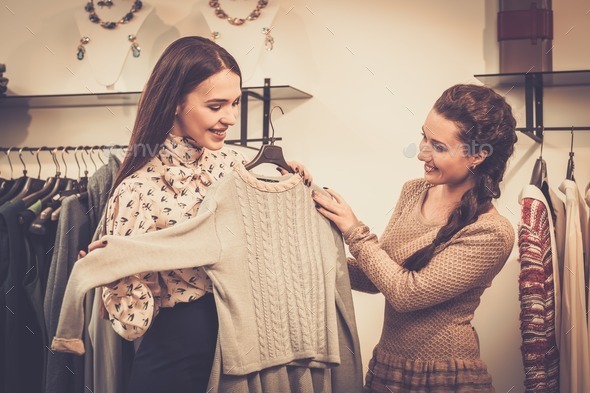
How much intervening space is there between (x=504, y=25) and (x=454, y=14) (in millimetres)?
210

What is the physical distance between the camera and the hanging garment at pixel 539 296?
6.03ft

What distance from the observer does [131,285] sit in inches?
54.8

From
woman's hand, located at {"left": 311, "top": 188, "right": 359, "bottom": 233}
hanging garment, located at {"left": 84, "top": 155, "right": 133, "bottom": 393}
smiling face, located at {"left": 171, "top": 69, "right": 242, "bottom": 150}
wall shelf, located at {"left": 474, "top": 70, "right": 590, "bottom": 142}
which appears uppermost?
wall shelf, located at {"left": 474, "top": 70, "right": 590, "bottom": 142}

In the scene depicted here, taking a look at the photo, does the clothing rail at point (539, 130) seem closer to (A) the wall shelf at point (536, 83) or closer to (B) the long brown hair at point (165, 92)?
(A) the wall shelf at point (536, 83)

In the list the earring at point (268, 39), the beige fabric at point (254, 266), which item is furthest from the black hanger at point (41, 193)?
the beige fabric at point (254, 266)

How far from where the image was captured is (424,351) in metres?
1.63

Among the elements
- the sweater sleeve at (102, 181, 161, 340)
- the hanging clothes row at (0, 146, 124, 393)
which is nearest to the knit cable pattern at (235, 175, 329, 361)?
the sweater sleeve at (102, 181, 161, 340)

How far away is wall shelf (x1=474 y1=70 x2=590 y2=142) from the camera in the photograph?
216 centimetres

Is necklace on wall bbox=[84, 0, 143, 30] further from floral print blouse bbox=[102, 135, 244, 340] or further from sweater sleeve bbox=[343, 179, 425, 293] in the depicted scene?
sweater sleeve bbox=[343, 179, 425, 293]

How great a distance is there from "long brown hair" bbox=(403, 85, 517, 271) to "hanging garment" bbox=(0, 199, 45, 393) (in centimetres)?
124

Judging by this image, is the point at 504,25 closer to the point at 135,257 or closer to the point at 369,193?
the point at 369,193

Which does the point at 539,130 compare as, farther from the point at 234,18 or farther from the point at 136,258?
the point at 136,258

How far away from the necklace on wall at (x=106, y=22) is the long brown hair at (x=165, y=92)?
1172 mm

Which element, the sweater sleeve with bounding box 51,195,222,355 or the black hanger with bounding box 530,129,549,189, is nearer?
the sweater sleeve with bounding box 51,195,222,355
